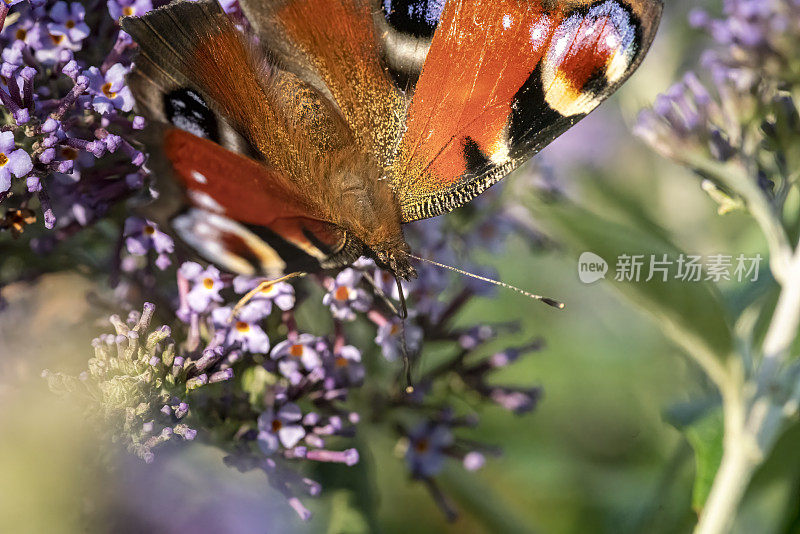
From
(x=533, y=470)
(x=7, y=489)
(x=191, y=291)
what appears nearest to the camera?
(x=7, y=489)

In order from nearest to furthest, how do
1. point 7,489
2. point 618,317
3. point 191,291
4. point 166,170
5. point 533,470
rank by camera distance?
1. point 7,489
2. point 166,170
3. point 191,291
4. point 533,470
5. point 618,317

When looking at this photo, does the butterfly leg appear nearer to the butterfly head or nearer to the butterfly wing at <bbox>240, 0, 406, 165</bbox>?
the butterfly head

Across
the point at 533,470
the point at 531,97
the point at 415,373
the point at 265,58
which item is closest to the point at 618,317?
the point at 533,470

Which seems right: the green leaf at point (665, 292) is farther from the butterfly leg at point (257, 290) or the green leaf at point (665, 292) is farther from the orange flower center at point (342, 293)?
the butterfly leg at point (257, 290)

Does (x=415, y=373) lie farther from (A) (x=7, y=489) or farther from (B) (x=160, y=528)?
(A) (x=7, y=489)

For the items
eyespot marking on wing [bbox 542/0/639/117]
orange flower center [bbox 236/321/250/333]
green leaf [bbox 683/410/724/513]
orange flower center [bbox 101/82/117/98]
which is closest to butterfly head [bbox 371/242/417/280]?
orange flower center [bbox 236/321/250/333]

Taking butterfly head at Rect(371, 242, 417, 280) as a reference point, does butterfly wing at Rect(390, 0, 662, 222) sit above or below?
above
